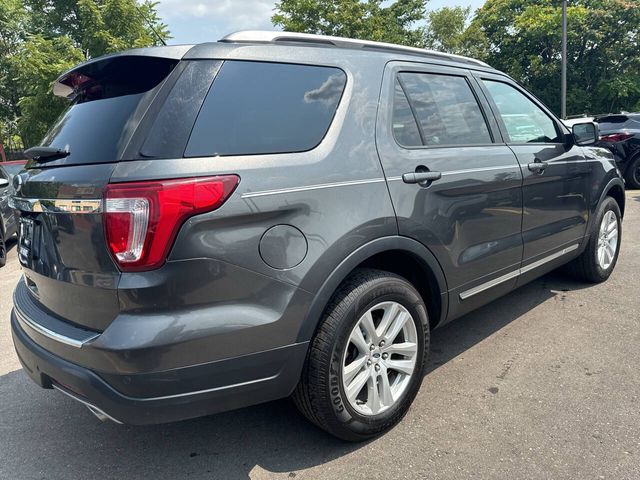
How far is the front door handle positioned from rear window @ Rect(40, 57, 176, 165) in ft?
8.21

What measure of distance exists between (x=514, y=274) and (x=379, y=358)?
1.44 metres

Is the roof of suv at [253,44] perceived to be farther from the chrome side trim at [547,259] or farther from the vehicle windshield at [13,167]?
the vehicle windshield at [13,167]

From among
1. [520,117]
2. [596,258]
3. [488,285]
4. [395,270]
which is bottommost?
[596,258]

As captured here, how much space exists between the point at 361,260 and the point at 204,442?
1.28 metres

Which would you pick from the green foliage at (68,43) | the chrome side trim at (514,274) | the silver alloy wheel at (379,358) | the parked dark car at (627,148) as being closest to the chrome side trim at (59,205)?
the silver alloy wheel at (379,358)

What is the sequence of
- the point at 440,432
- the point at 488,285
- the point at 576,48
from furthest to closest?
the point at 576,48
the point at 488,285
the point at 440,432

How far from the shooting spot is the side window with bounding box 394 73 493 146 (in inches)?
106

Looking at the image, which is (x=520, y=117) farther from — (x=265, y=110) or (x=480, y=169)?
(x=265, y=110)

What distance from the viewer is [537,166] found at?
11.2ft

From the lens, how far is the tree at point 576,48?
25219 mm

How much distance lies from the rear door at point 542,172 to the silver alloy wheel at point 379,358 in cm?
138

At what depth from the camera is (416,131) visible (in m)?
2.63

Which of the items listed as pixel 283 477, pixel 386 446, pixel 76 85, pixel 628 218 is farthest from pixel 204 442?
pixel 628 218

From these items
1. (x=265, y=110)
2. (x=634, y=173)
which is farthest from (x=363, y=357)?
(x=634, y=173)
